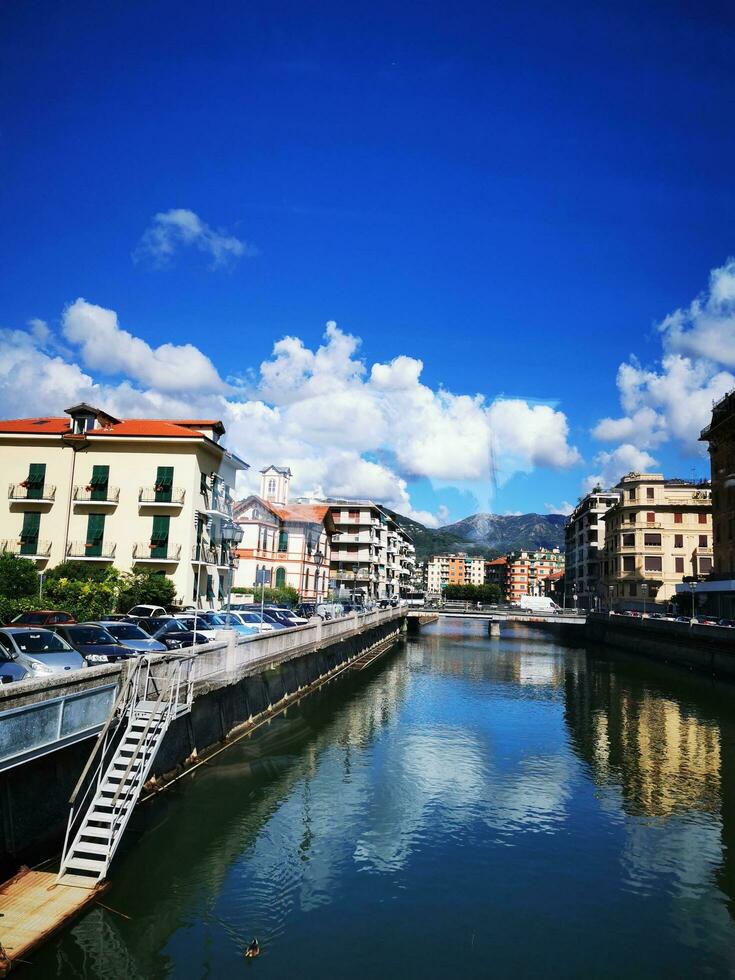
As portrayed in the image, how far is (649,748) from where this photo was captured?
26.2 metres

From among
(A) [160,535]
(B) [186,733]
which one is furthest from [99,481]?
(B) [186,733]

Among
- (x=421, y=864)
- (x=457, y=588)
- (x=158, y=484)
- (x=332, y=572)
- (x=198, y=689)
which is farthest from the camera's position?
(x=457, y=588)

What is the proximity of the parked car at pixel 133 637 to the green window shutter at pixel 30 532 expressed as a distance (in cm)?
2628

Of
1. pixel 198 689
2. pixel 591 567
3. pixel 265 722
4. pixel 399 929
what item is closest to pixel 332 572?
pixel 591 567

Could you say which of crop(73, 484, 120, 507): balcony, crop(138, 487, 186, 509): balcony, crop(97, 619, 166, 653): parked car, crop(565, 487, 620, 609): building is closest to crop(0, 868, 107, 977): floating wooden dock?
crop(97, 619, 166, 653): parked car

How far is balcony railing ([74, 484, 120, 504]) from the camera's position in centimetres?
4656

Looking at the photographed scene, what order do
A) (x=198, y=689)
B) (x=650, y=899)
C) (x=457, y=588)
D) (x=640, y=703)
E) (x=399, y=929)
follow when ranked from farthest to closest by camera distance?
1. (x=457, y=588)
2. (x=640, y=703)
3. (x=198, y=689)
4. (x=650, y=899)
5. (x=399, y=929)

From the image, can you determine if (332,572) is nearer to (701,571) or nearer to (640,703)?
(701,571)

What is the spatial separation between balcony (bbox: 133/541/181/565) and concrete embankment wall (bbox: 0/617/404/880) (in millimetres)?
12835

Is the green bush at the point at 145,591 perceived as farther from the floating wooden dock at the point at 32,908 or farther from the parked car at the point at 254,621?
the floating wooden dock at the point at 32,908

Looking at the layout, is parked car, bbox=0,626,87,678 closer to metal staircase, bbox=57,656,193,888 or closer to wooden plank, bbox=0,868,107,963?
metal staircase, bbox=57,656,193,888

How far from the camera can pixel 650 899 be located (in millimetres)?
13289

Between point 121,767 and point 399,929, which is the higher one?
point 121,767

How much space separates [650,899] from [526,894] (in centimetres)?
243
